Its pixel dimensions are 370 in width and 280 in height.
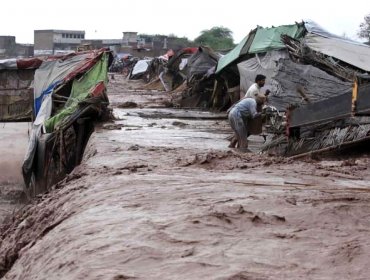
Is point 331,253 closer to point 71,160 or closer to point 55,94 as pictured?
point 71,160

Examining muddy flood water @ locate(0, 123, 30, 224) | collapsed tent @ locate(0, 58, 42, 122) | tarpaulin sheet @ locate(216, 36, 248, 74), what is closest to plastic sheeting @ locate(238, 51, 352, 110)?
muddy flood water @ locate(0, 123, 30, 224)

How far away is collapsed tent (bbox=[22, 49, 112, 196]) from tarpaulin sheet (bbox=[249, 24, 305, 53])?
419 cm

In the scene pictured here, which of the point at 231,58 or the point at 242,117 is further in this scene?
the point at 231,58

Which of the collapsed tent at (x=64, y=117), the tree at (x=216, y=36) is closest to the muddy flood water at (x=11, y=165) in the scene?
the collapsed tent at (x=64, y=117)

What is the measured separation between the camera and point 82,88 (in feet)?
45.6

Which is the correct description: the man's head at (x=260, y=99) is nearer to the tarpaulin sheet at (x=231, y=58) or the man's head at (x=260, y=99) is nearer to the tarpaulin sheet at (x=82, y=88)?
the tarpaulin sheet at (x=82, y=88)

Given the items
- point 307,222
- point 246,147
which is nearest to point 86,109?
point 246,147

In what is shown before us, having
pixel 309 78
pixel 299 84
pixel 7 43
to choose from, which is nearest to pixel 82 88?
pixel 299 84

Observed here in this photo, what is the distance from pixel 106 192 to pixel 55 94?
327 inches

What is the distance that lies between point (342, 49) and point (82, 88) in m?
5.78

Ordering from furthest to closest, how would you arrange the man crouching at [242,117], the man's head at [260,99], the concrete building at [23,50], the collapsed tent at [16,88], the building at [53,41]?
the building at [53,41] → the concrete building at [23,50] → the collapsed tent at [16,88] → the man's head at [260,99] → the man crouching at [242,117]

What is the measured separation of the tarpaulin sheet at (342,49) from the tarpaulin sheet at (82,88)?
4702 millimetres

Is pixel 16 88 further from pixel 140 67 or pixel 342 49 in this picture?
pixel 140 67

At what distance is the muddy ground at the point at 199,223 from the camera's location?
11.4ft
